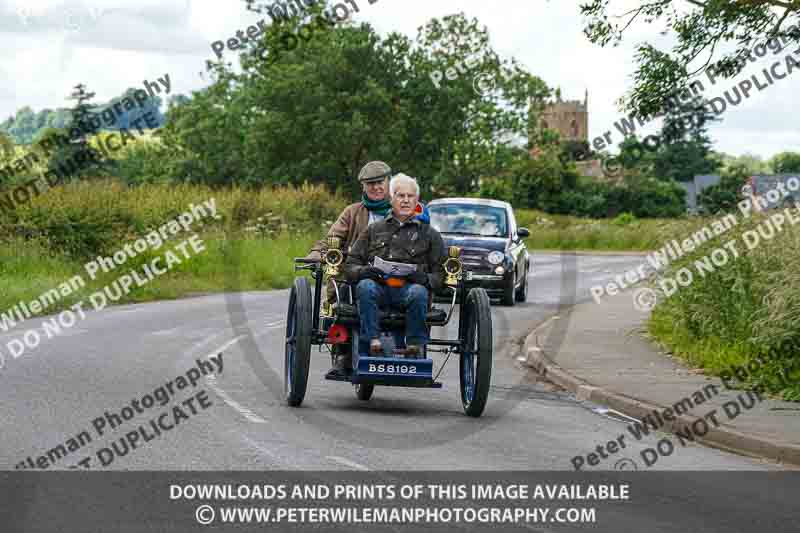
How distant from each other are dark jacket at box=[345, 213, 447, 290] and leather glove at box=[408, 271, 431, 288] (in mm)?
45

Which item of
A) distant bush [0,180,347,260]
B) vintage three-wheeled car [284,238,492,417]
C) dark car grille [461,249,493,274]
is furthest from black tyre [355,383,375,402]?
distant bush [0,180,347,260]

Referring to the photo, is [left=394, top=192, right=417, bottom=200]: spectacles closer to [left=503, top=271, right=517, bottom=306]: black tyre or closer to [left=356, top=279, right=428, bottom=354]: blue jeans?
[left=356, top=279, right=428, bottom=354]: blue jeans

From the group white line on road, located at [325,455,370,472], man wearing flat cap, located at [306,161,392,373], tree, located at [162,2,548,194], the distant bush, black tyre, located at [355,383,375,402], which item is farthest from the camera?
tree, located at [162,2,548,194]

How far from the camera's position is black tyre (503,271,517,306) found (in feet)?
85.1

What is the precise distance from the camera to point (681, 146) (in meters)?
119

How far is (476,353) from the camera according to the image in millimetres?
11289

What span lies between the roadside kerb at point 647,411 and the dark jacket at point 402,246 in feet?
7.67

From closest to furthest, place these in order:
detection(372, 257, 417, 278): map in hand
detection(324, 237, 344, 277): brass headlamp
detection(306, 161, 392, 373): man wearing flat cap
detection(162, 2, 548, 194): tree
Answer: detection(372, 257, 417, 278): map in hand
detection(324, 237, 344, 277): brass headlamp
detection(306, 161, 392, 373): man wearing flat cap
detection(162, 2, 548, 194): tree

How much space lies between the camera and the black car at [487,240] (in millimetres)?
25609

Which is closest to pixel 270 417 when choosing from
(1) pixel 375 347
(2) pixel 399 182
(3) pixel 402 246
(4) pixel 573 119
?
(1) pixel 375 347

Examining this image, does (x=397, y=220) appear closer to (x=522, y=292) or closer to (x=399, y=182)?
(x=399, y=182)

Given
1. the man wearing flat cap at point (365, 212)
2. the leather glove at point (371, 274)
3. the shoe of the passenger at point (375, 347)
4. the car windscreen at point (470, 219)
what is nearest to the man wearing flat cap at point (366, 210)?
the man wearing flat cap at point (365, 212)

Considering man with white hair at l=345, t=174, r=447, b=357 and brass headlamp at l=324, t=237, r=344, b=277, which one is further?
brass headlamp at l=324, t=237, r=344, b=277

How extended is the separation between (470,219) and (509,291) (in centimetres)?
173
